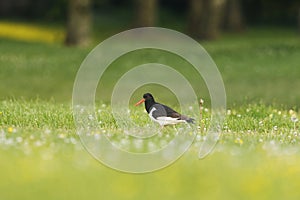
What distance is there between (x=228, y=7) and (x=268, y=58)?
81.8ft

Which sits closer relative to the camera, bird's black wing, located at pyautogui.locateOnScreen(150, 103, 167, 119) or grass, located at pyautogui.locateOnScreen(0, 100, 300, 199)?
grass, located at pyautogui.locateOnScreen(0, 100, 300, 199)

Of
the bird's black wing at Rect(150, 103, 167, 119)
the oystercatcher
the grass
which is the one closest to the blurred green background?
the grass

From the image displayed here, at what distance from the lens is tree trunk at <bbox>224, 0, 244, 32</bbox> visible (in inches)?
2136

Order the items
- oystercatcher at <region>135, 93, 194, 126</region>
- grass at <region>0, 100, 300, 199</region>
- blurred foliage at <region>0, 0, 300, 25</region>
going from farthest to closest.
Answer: blurred foliage at <region>0, 0, 300, 25</region> → oystercatcher at <region>135, 93, 194, 126</region> → grass at <region>0, 100, 300, 199</region>

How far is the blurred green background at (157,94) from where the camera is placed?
7348mm

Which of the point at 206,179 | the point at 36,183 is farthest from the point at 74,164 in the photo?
the point at 206,179

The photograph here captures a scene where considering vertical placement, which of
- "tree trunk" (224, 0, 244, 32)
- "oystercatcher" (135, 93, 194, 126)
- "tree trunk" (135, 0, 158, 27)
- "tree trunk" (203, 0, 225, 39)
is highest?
"tree trunk" (224, 0, 244, 32)

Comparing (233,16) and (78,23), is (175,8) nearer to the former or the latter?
(233,16)

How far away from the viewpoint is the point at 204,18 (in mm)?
44312

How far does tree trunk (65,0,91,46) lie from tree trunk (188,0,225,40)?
7458 mm

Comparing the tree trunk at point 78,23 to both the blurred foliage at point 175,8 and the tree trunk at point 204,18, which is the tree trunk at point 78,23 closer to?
the tree trunk at point 204,18

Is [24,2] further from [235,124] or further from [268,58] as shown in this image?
[235,124]

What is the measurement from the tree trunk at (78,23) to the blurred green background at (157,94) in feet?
0.18

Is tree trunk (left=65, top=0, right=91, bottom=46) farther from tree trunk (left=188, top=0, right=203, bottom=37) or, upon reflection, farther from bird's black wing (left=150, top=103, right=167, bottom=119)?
bird's black wing (left=150, top=103, right=167, bottom=119)
